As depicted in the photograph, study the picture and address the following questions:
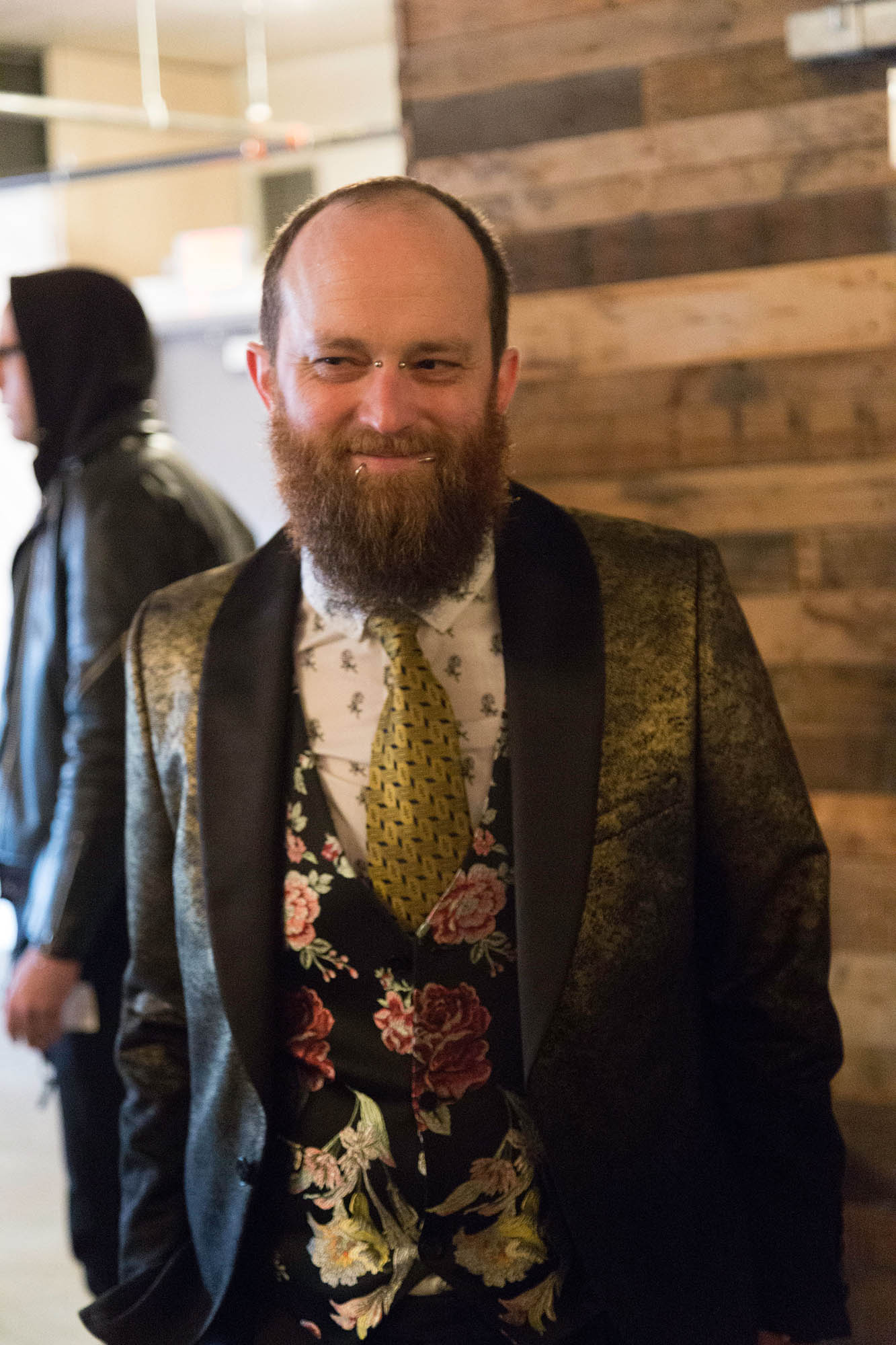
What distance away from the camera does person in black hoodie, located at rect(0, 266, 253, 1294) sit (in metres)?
2.18

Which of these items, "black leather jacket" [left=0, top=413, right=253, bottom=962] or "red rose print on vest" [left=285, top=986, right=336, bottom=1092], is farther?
"black leather jacket" [left=0, top=413, right=253, bottom=962]

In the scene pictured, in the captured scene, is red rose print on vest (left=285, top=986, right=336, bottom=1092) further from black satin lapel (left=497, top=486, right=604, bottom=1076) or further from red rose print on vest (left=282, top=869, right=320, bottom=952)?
black satin lapel (left=497, top=486, right=604, bottom=1076)

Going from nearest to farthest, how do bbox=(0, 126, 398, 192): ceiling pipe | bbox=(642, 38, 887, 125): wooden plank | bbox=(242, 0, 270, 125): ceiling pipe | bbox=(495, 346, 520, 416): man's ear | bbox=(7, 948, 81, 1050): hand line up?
bbox=(495, 346, 520, 416): man's ear, bbox=(642, 38, 887, 125): wooden plank, bbox=(7, 948, 81, 1050): hand, bbox=(0, 126, 398, 192): ceiling pipe, bbox=(242, 0, 270, 125): ceiling pipe

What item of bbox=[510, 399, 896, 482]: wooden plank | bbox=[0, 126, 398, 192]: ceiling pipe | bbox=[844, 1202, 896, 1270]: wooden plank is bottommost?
bbox=[844, 1202, 896, 1270]: wooden plank

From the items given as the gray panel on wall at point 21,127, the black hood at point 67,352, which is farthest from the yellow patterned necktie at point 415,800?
the gray panel on wall at point 21,127

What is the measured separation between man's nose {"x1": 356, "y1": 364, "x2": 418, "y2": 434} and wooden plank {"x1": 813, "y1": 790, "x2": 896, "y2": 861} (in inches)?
32.3

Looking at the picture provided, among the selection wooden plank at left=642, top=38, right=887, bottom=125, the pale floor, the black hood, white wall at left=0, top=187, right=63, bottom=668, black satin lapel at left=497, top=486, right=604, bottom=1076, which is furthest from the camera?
white wall at left=0, top=187, right=63, bottom=668

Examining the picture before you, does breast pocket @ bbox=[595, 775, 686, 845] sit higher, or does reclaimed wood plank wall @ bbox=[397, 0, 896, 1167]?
reclaimed wood plank wall @ bbox=[397, 0, 896, 1167]

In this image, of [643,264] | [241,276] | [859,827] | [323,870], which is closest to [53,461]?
[643,264]

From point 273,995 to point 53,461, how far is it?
1419mm

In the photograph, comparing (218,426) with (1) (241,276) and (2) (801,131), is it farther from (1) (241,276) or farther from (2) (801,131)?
(2) (801,131)

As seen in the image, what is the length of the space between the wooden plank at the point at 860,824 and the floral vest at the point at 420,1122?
62cm

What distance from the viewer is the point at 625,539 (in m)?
1.52

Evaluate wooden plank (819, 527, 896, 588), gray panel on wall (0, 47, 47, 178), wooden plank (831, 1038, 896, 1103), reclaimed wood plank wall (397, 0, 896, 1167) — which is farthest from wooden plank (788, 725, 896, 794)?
gray panel on wall (0, 47, 47, 178)
